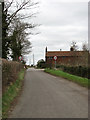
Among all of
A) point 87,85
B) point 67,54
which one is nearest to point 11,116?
point 87,85

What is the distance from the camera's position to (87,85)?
1415 centimetres

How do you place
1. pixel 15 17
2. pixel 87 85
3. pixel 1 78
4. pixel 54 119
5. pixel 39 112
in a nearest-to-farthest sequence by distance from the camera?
pixel 54 119, pixel 39 112, pixel 1 78, pixel 87 85, pixel 15 17

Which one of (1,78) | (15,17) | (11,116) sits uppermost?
(15,17)

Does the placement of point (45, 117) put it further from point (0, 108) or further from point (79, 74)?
point (79, 74)

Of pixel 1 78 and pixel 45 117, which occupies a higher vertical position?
pixel 1 78

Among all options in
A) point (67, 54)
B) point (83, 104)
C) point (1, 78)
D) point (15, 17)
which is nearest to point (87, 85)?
→ point (83, 104)

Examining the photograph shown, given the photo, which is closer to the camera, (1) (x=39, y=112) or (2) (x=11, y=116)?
(2) (x=11, y=116)

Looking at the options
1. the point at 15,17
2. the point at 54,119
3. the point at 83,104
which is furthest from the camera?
the point at 15,17

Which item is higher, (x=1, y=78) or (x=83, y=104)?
(x=1, y=78)

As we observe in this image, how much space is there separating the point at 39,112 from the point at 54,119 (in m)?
0.96

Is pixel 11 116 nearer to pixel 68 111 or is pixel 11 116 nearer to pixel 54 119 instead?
pixel 54 119

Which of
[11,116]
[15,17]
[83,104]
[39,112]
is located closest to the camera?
[11,116]

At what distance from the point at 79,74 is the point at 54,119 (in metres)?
16.8

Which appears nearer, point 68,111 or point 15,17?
point 68,111
